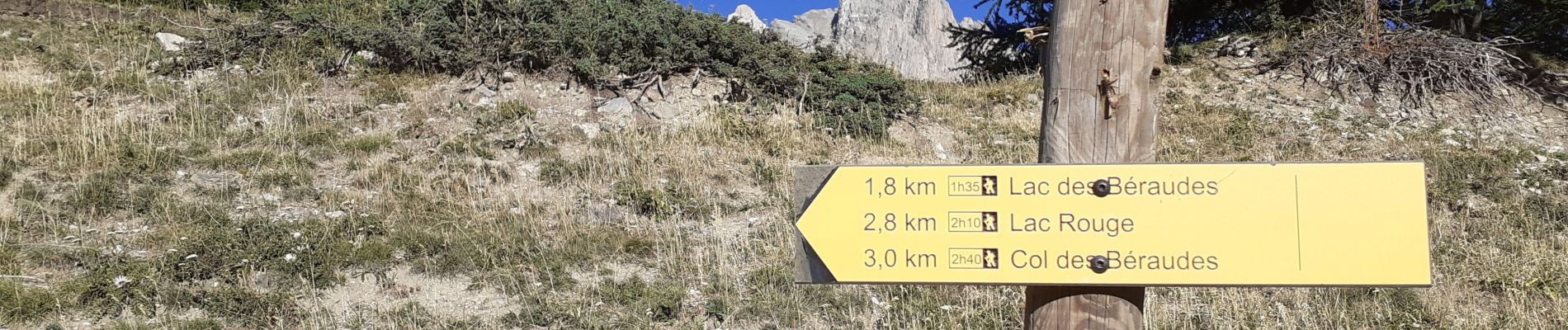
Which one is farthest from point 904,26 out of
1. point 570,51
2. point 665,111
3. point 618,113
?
point 618,113

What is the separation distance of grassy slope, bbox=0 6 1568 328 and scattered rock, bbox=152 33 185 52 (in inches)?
6.0

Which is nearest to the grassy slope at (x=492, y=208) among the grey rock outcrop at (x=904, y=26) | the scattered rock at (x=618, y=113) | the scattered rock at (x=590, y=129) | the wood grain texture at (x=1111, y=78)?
the scattered rock at (x=590, y=129)

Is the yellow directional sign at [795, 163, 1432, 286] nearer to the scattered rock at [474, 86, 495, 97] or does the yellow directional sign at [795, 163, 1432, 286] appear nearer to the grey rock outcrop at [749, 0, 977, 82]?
the scattered rock at [474, 86, 495, 97]

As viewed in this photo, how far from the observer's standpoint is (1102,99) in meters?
2.27

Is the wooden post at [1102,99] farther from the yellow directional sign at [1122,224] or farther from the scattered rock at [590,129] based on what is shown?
the scattered rock at [590,129]

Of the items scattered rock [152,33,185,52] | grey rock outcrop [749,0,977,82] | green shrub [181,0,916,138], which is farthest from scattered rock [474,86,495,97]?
grey rock outcrop [749,0,977,82]

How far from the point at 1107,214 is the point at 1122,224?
0.13 ft

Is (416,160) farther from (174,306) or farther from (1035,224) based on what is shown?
(1035,224)

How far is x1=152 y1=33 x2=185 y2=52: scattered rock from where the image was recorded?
9.13 metres

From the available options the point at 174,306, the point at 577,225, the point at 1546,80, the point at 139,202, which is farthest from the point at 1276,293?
the point at 1546,80

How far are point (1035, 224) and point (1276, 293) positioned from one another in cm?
330

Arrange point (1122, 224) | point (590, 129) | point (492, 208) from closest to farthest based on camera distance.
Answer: point (1122, 224) < point (492, 208) < point (590, 129)

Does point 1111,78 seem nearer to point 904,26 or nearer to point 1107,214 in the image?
point 1107,214

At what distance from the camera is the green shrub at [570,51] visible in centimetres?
871
